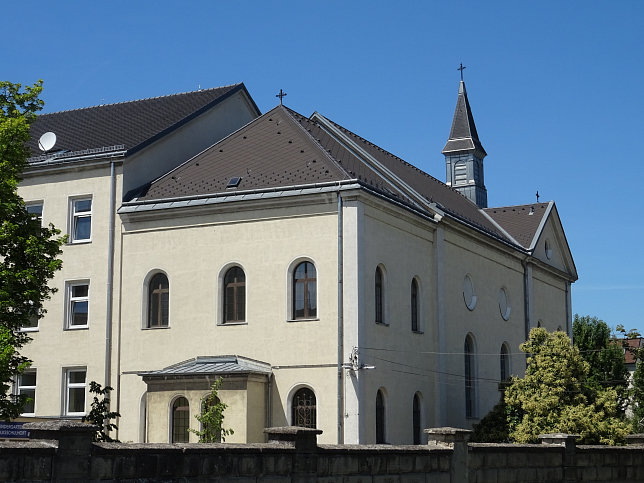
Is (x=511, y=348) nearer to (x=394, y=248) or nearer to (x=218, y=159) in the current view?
(x=394, y=248)

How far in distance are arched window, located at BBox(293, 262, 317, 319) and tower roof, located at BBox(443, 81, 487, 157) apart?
80.7ft

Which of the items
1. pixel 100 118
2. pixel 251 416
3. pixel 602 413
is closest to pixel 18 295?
pixel 251 416

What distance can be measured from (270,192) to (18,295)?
10.1 m

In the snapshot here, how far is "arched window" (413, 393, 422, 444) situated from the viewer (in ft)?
105

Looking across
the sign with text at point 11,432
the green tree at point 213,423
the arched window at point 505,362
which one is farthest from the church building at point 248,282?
the sign with text at point 11,432

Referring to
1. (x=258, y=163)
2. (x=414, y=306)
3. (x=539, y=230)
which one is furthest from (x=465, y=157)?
(x=258, y=163)

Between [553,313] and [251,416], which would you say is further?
[553,313]

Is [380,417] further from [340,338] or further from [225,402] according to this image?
[225,402]

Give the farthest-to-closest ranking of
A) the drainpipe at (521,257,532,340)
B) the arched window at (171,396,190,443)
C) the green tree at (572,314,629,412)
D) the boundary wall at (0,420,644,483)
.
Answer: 1. the green tree at (572,314,629,412)
2. the drainpipe at (521,257,532,340)
3. the arched window at (171,396,190,443)
4. the boundary wall at (0,420,644,483)

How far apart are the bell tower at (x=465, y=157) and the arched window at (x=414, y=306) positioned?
59.3ft

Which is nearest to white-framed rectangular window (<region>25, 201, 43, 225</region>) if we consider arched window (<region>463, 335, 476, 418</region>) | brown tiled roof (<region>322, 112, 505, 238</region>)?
brown tiled roof (<region>322, 112, 505, 238</region>)

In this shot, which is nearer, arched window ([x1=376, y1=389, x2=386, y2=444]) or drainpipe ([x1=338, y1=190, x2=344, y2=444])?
drainpipe ([x1=338, y1=190, x2=344, y2=444])

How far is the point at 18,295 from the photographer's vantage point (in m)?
22.0

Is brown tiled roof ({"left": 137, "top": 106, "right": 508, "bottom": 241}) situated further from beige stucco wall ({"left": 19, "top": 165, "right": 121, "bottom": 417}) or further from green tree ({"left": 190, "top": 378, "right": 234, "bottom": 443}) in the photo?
green tree ({"left": 190, "top": 378, "right": 234, "bottom": 443})
